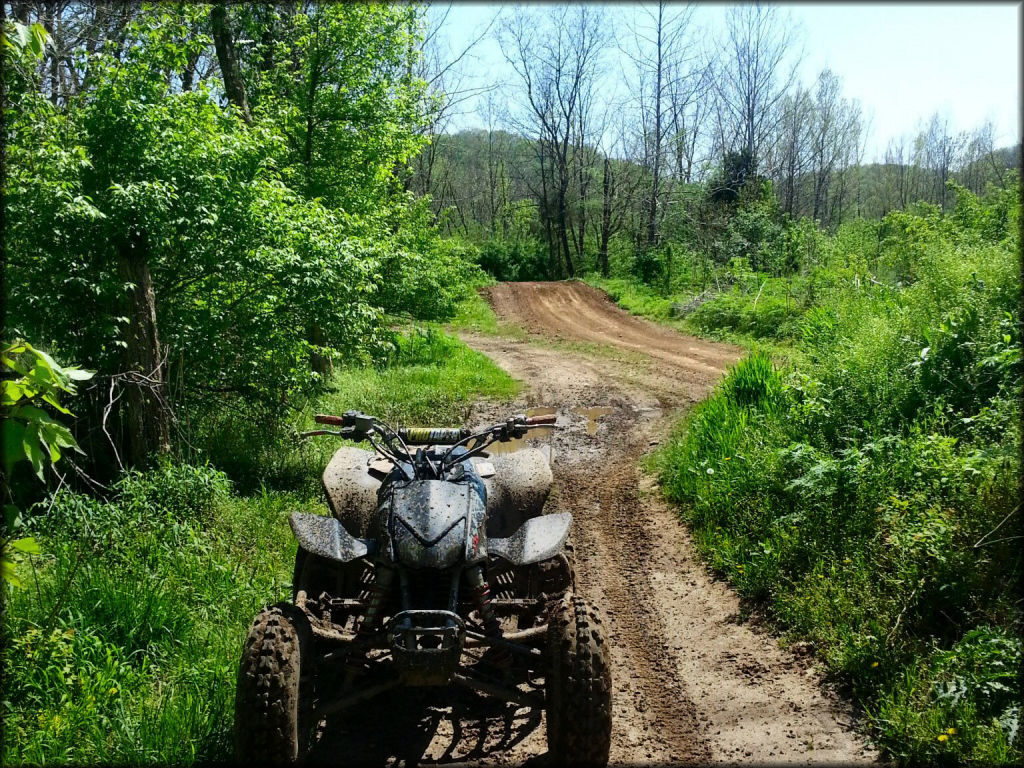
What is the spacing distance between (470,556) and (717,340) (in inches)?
582

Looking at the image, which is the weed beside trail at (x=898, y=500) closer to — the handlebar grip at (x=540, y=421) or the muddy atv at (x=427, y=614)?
the muddy atv at (x=427, y=614)

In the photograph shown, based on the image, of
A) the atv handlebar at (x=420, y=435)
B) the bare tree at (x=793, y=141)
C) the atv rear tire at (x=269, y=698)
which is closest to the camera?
the atv rear tire at (x=269, y=698)

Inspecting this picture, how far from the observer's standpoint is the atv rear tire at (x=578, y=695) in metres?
3.24

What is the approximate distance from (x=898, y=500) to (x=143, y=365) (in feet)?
20.5

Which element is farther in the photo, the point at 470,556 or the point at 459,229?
the point at 459,229

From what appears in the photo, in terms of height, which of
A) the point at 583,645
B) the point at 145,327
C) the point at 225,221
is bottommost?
the point at 583,645

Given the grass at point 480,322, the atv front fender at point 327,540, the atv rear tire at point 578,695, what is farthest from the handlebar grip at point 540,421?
the grass at point 480,322

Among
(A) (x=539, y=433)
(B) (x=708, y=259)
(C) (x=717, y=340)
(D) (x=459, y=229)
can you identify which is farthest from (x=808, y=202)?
(A) (x=539, y=433)

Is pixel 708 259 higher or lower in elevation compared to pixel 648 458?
higher

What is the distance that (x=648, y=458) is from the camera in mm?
9000

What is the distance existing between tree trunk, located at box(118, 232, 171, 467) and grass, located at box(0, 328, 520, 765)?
16.3 inches

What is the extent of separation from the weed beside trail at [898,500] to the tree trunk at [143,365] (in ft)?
16.4

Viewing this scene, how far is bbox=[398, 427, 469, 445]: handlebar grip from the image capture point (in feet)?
15.6

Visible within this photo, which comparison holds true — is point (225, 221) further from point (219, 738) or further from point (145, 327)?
point (219, 738)
